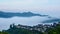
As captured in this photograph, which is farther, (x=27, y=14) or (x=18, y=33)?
(x=27, y=14)

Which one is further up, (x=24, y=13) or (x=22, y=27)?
(x=24, y=13)

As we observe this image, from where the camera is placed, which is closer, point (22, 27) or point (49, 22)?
point (49, 22)

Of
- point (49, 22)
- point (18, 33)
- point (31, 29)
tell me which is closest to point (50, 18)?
point (49, 22)

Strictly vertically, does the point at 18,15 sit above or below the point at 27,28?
above

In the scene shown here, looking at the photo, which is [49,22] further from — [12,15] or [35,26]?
[12,15]

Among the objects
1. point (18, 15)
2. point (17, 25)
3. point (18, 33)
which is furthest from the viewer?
point (17, 25)

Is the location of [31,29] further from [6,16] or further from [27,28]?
[6,16]

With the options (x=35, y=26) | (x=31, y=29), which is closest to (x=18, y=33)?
(x=31, y=29)

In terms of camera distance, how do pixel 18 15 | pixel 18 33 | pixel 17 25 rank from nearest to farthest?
pixel 18 33, pixel 18 15, pixel 17 25
